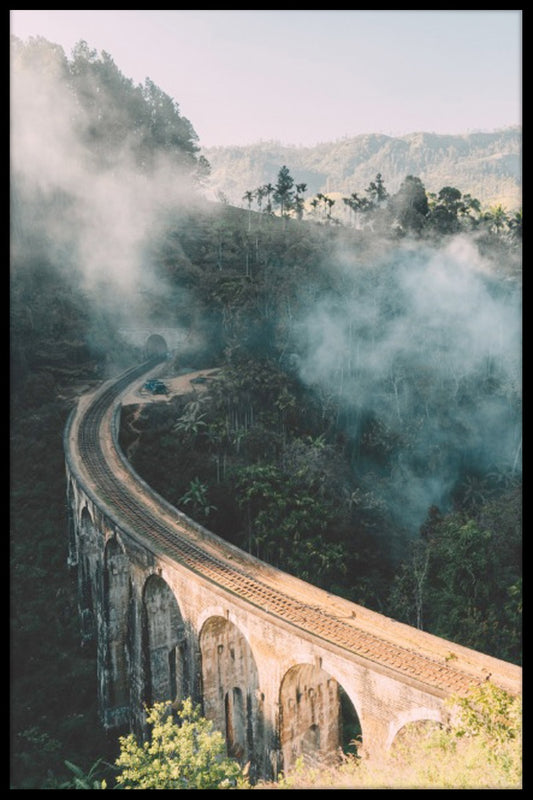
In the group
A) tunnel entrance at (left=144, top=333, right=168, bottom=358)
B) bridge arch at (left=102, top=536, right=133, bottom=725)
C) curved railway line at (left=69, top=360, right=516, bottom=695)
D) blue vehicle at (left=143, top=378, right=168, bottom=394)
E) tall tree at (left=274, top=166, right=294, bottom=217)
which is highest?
tall tree at (left=274, top=166, right=294, bottom=217)

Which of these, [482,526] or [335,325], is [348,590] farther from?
[335,325]

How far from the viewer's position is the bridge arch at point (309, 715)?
62.2 feet

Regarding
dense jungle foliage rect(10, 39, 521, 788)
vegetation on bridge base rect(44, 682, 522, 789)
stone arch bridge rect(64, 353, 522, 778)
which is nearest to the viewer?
vegetation on bridge base rect(44, 682, 522, 789)

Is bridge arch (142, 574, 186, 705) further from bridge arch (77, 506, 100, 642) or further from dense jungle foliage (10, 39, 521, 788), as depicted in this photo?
bridge arch (77, 506, 100, 642)

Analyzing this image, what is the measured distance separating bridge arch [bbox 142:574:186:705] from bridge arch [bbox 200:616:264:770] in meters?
2.42

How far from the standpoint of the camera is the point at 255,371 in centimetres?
4872

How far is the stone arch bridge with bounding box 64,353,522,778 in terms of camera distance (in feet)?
53.8

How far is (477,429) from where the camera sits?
51.0 m

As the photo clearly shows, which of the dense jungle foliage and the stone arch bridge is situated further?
the dense jungle foliage

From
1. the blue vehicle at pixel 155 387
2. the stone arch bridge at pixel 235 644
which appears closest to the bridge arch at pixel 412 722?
the stone arch bridge at pixel 235 644

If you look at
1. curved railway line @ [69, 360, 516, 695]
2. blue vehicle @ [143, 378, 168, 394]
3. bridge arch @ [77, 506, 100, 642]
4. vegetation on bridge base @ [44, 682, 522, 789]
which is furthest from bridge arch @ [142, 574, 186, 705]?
blue vehicle @ [143, 378, 168, 394]

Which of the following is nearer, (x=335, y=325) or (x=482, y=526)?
(x=482, y=526)
